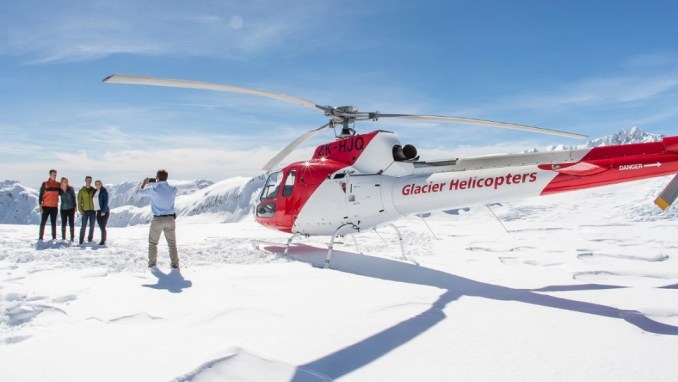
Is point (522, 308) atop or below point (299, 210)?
below

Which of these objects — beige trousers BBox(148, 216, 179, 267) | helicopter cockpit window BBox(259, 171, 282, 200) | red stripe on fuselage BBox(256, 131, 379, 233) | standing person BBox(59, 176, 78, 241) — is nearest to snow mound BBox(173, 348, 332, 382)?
beige trousers BBox(148, 216, 179, 267)

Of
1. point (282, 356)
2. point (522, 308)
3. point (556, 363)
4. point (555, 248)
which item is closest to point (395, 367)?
point (282, 356)

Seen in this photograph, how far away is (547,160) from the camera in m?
6.67

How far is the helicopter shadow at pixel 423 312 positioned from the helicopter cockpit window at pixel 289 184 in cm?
157

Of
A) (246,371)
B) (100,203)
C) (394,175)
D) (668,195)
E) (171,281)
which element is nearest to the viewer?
(246,371)

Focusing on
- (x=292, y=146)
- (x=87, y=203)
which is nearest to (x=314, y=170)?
(x=292, y=146)

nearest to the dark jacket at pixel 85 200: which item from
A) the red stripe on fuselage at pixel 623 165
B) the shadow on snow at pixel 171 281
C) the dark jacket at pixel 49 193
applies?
the dark jacket at pixel 49 193

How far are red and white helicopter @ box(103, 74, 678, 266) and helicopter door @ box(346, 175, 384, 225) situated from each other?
0.02m

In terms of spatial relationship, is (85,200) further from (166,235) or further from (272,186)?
(166,235)

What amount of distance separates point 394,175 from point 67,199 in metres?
8.39

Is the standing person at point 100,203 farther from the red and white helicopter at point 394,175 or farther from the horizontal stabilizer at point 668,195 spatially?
the horizontal stabilizer at point 668,195

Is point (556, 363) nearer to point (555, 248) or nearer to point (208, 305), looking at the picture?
point (208, 305)

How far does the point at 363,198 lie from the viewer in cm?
838

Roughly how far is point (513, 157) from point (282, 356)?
546cm
